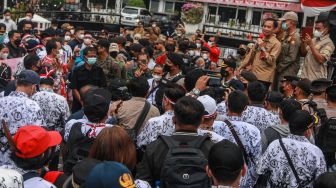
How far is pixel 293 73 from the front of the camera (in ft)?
33.8

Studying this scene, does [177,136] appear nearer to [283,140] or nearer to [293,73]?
[283,140]

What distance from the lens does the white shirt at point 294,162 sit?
5.15 metres

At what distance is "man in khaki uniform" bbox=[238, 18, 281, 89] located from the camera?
965 cm

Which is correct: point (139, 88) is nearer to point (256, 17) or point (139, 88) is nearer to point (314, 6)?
point (314, 6)

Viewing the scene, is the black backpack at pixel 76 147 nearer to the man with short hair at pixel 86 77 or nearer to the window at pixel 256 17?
the man with short hair at pixel 86 77

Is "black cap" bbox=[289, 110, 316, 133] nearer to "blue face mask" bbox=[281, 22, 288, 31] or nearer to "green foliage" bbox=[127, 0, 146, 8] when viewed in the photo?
"blue face mask" bbox=[281, 22, 288, 31]

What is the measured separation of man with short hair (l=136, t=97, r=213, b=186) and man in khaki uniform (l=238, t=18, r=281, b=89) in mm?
5191

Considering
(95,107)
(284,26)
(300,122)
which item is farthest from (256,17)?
(95,107)

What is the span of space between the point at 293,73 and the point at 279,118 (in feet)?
13.1

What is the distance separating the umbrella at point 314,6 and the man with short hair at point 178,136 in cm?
984

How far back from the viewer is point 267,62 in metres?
9.77

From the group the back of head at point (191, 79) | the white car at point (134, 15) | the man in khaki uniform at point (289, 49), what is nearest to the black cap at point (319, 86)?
the back of head at point (191, 79)

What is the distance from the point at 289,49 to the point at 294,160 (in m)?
5.26

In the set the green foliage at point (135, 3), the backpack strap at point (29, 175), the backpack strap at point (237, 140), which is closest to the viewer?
the backpack strap at point (29, 175)
